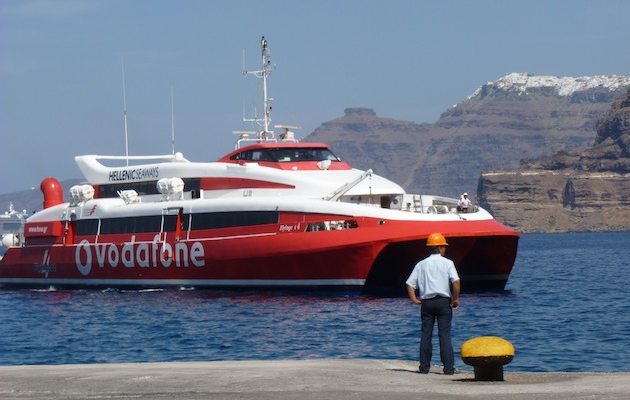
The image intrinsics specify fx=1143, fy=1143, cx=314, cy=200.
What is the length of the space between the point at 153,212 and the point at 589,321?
17168 mm

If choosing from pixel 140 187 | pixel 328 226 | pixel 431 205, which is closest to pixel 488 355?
pixel 328 226

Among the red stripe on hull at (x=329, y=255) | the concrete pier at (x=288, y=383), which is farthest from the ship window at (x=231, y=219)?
the concrete pier at (x=288, y=383)

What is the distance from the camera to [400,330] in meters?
26.0

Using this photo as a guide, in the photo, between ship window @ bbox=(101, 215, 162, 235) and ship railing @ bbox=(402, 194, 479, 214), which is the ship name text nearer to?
ship window @ bbox=(101, 215, 162, 235)

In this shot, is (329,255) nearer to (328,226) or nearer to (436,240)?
Result: (328,226)

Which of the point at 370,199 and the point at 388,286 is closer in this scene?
the point at 388,286

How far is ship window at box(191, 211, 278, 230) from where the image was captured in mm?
35719

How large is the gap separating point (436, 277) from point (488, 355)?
1.94 m

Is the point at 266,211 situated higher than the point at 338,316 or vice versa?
the point at 266,211

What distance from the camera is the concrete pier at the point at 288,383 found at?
37.4 ft

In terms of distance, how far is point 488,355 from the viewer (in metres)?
12.7

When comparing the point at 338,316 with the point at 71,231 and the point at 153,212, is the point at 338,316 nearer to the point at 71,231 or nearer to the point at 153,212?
the point at 153,212

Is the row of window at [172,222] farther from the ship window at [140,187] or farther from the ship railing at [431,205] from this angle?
the ship railing at [431,205]

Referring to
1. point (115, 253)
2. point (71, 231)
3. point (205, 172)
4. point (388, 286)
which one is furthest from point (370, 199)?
point (71, 231)
